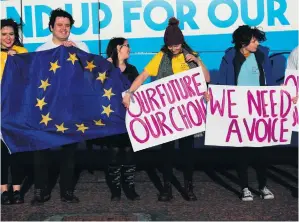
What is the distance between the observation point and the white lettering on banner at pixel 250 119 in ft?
22.0

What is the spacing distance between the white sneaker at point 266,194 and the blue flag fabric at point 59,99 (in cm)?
155

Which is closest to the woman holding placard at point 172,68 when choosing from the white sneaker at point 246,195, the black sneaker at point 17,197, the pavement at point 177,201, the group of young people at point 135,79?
the group of young people at point 135,79

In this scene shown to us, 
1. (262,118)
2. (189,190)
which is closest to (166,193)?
(189,190)

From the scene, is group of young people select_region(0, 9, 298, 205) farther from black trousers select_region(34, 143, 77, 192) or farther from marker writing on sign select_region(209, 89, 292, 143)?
marker writing on sign select_region(209, 89, 292, 143)

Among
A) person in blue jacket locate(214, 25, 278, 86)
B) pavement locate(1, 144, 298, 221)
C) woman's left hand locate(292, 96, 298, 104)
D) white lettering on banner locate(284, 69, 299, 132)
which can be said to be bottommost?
pavement locate(1, 144, 298, 221)

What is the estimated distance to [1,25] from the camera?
6.59 metres

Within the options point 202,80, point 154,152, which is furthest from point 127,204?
point 154,152

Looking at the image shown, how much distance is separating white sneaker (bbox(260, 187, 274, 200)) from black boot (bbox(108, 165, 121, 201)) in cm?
145

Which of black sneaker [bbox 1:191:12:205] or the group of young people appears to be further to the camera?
black sneaker [bbox 1:191:12:205]

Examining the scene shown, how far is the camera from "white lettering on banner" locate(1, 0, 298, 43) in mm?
7965

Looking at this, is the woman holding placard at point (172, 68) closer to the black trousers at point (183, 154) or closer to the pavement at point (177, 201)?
Result: the black trousers at point (183, 154)

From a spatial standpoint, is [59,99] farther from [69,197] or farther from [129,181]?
[129,181]

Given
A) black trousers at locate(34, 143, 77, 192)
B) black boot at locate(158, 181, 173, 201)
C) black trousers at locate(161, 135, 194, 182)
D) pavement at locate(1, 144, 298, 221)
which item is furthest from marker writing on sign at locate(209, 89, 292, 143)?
black trousers at locate(34, 143, 77, 192)

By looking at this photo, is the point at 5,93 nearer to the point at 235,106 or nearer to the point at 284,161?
the point at 235,106
